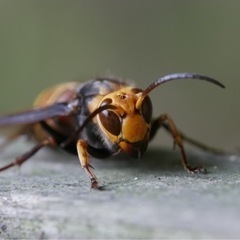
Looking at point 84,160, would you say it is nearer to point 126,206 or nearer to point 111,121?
point 111,121

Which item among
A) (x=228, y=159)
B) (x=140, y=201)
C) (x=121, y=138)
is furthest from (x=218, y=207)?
(x=228, y=159)

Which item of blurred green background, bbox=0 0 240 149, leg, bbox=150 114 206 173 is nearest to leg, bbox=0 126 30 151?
leg, bbox=150 114 206 173

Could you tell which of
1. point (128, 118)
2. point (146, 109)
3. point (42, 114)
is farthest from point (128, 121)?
point (42, 114)

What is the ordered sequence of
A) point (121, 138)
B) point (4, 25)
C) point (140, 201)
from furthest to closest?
point (4, 25)
point (121, 138)
point (140, 201)

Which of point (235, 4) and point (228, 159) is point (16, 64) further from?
point (228, 159)

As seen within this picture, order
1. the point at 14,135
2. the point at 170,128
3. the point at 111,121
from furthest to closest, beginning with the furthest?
the point at 14,135 → the point at 170,128 → the point at 111,121

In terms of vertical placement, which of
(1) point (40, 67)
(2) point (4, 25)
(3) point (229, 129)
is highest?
(2) point (4, 25)

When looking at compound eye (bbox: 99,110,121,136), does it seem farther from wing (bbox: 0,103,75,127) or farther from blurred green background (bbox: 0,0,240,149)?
blurred green background (bbox: 0,0,240,149)
